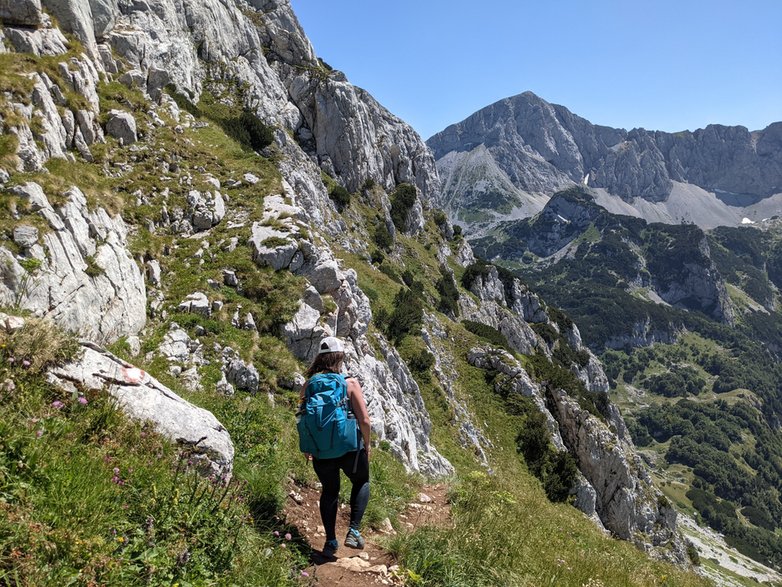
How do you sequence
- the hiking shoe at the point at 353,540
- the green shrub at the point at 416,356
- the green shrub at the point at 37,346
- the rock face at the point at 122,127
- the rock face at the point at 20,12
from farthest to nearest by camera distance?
1. the green shrub at the point at 416,356
2. the rock face at the point at 122,127
3. the rock face at the point at 20,12
4. the hiking shoe at the point at 353,540
5. the green shrub at the point at 37,346

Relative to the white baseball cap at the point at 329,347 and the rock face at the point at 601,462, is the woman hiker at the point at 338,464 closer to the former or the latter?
the white baseball cap at the point at 329,347

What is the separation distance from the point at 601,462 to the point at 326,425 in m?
41.7

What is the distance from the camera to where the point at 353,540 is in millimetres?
6273

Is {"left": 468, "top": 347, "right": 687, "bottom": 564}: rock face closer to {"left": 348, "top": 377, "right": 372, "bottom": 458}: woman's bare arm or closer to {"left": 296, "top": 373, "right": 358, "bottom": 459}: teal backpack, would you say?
{"left": 348, "top": 377, "right": 372, "bottom": 458}: woman's bare arm

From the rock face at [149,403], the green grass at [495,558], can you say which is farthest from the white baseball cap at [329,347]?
the green grass at [495,558]

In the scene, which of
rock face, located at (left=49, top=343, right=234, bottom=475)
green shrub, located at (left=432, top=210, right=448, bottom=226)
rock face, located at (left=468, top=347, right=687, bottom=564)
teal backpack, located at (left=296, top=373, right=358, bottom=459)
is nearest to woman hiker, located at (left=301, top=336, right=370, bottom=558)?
teal backpack, located at (left=296, top=373, right=358, bottom=459)

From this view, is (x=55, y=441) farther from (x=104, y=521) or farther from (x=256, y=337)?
(x=256, y=337)

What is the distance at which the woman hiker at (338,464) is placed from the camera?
596cm

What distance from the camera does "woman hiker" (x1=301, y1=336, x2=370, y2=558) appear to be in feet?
19.5

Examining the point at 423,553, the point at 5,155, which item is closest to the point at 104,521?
the point at 423,553

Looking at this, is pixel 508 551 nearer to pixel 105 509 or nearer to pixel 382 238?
pixel 105 509

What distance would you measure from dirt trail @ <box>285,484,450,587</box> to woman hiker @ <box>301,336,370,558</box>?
0.65 feet

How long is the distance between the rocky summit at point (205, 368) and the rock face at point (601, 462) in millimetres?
216

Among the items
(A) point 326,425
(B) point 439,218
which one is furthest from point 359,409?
(B) point 439,218
